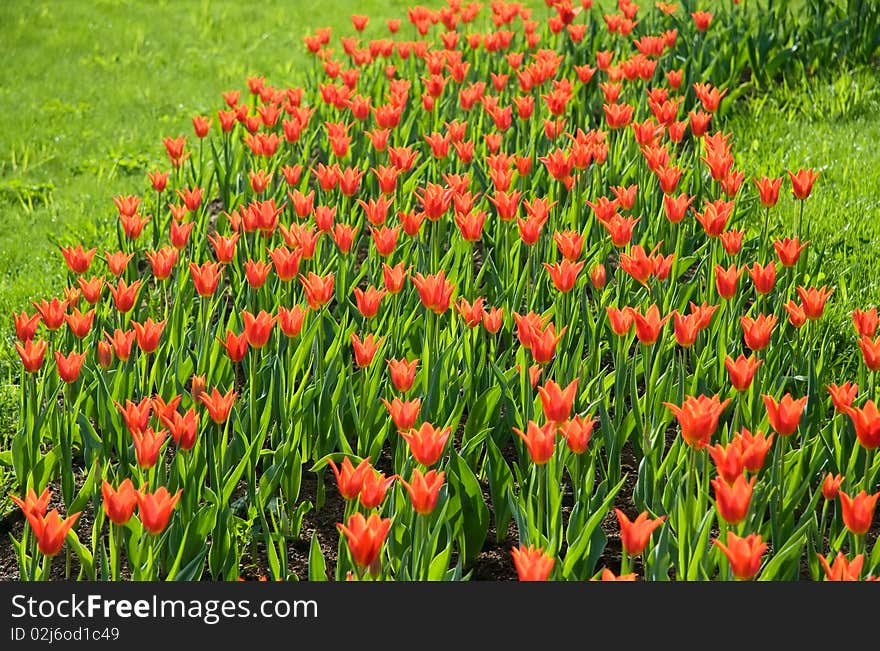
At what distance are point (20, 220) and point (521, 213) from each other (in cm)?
270

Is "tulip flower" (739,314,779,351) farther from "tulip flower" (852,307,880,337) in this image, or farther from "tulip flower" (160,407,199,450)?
"tulip flower" (160,407,199,450)

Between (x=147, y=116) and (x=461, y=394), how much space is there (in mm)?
4878

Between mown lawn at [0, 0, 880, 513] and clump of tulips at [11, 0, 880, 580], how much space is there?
0.35m

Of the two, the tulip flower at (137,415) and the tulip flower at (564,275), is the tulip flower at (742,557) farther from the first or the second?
the tulip flower at (564,275)

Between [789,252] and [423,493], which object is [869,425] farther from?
[789,252]

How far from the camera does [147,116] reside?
7.80m

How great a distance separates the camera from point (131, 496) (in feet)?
7.69

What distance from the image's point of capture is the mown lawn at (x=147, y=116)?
515cm

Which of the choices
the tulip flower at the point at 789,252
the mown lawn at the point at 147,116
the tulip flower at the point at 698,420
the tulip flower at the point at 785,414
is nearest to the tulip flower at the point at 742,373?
the tulip flower at the point at 785,414

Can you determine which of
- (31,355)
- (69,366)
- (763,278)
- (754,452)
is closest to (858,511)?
(754,452)

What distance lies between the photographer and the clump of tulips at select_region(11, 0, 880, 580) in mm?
2529

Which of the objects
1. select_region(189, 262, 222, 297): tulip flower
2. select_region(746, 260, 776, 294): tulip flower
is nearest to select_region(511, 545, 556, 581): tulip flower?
select_region(746, 260, 776, 294): tulip flower

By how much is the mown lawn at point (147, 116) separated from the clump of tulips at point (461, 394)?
35 cm

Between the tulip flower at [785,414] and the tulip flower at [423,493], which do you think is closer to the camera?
the tulip flower at [423,493]
